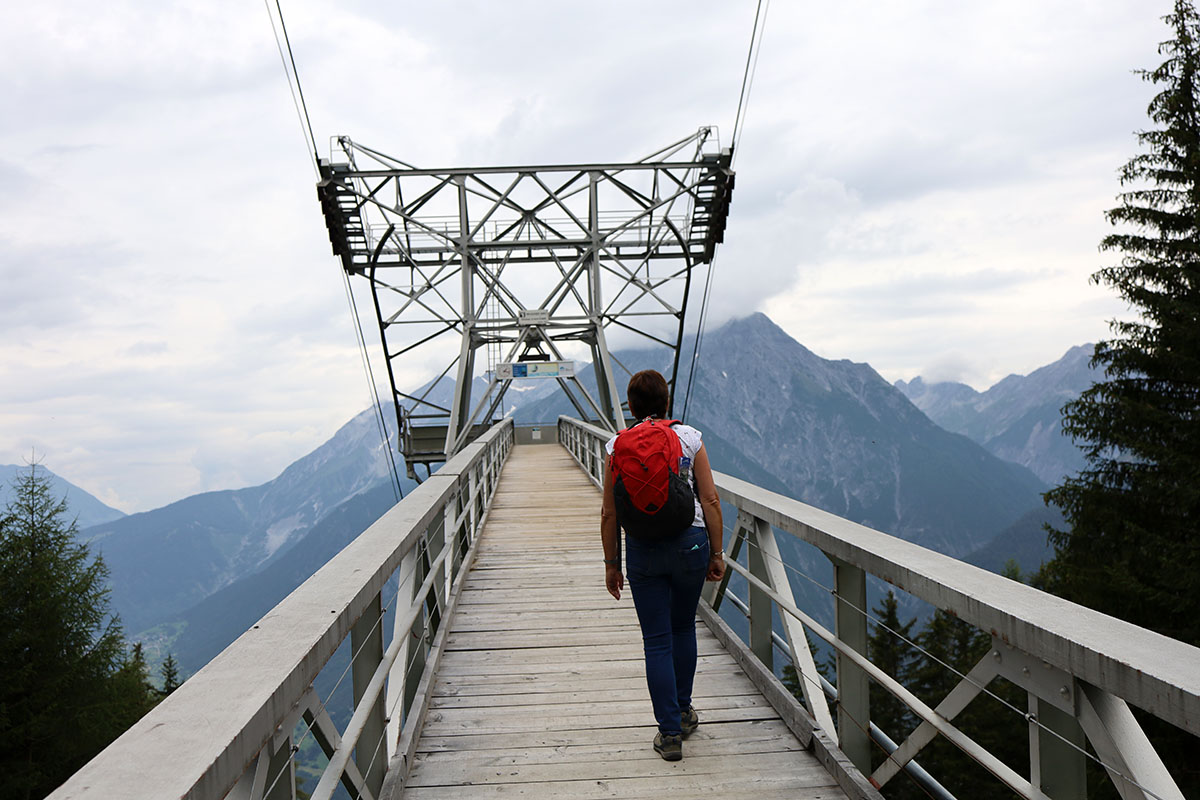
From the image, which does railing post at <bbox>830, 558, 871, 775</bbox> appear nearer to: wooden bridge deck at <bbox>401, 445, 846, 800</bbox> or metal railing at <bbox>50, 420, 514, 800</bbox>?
wooden bridge deck at <bbox>401, 445, 846, 800</bbox>

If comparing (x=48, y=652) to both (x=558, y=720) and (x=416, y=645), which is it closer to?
(x=416, y=645)

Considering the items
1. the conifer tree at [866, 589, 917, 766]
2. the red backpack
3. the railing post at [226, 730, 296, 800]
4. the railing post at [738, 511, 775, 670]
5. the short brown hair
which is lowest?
the conifer tree at [866, 589, 917, 766]

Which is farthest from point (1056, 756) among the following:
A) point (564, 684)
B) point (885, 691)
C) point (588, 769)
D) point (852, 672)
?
point (885, 691)

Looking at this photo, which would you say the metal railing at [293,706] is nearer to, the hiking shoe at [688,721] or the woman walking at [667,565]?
the woman walking at [667,565]

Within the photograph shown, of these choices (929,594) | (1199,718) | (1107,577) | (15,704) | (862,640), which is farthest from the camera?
(15,704)

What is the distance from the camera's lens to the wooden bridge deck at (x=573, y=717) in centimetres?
330

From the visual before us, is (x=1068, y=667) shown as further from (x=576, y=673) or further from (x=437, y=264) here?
(x=437, y=264)

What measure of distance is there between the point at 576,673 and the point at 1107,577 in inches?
585

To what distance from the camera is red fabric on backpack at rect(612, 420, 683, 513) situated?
3340 millimetres

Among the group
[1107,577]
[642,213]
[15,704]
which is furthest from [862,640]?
[15,704]

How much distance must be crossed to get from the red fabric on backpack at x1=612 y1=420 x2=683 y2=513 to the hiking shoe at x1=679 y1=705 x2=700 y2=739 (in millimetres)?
1107

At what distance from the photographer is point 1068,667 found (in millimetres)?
1778

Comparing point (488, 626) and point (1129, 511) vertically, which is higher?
point (488, 626)

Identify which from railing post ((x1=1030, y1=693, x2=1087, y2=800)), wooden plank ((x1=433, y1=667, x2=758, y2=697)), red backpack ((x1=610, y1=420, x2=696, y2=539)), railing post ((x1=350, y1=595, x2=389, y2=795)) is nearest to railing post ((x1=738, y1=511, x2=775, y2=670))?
wooden plank ((x1=433, y1=667, x2=758, y2=697))
